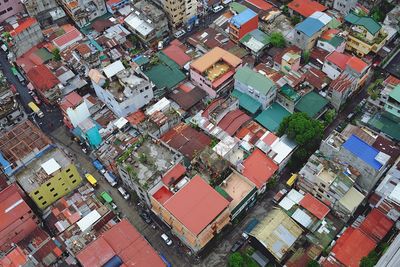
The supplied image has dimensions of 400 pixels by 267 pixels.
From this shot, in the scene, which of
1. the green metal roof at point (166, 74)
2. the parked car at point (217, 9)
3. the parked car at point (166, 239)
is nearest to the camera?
the parked car at point (166, 239)

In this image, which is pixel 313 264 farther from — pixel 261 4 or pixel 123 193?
pixel 261 4

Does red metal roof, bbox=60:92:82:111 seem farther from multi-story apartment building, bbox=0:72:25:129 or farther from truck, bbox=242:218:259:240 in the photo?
truck, bbox=242:218:259:240

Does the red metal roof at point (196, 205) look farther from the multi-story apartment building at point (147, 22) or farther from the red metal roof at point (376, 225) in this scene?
the multi-story apartment building at point (147, 22)

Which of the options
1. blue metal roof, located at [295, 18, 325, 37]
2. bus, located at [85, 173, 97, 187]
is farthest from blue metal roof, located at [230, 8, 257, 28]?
bus, located at [85, 173, 97, 187]

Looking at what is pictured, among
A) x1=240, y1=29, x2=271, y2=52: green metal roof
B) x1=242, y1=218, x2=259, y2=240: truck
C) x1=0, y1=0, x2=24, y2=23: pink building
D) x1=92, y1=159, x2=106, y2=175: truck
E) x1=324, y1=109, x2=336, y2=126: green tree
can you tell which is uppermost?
x1=240, y1=29, x2=271, y2=52: green metal roof

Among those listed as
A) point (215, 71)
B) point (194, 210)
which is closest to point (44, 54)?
point (215, 71)

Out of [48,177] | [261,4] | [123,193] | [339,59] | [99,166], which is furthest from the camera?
[261,4]

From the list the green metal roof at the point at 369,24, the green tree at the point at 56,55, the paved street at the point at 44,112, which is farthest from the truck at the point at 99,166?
the green metal roof at the point at 369,24
